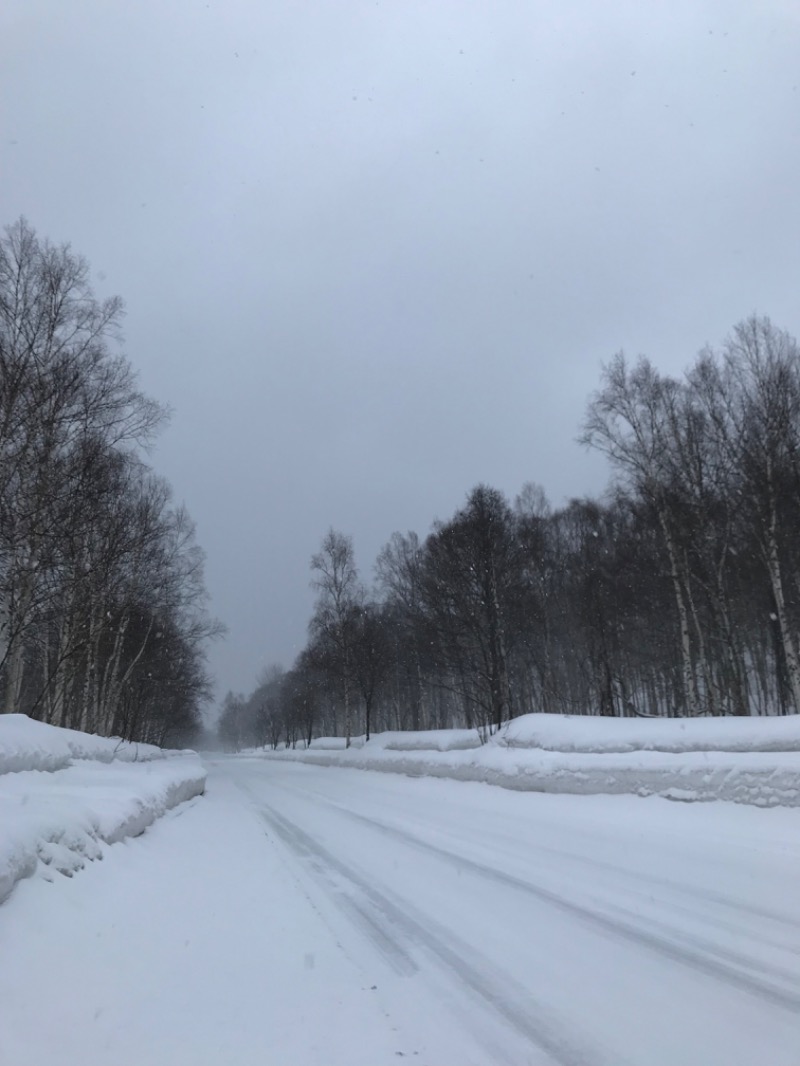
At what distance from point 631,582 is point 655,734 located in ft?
64.3

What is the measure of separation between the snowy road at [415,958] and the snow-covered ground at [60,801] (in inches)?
11.2

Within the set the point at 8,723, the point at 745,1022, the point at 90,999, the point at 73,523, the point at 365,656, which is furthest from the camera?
the point at 365,656

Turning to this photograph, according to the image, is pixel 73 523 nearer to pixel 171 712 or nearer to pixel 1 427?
pixel 1 427

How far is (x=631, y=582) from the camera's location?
33.4 metres

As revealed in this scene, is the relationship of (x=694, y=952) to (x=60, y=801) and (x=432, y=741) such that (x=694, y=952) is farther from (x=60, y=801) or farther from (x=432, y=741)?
(x=432, y=741)

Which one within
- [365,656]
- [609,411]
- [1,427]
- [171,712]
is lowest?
[171,712]

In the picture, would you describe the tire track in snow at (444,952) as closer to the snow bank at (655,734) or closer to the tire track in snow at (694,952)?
the tire track in snow at (694,952)

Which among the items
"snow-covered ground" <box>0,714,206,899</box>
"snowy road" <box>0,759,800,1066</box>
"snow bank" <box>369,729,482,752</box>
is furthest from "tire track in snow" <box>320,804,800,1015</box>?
"snow bank" <box>369,729,482,752</box>

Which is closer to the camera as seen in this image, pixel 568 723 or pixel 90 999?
pixel 90 999

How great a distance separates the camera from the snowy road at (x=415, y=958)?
11.2 ft

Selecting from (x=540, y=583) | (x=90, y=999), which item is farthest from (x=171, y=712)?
(x=90, y=999)

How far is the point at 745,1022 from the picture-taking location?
3.62 metres

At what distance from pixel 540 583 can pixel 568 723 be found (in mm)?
20410

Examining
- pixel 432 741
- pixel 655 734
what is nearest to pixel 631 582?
pixel 432 741
